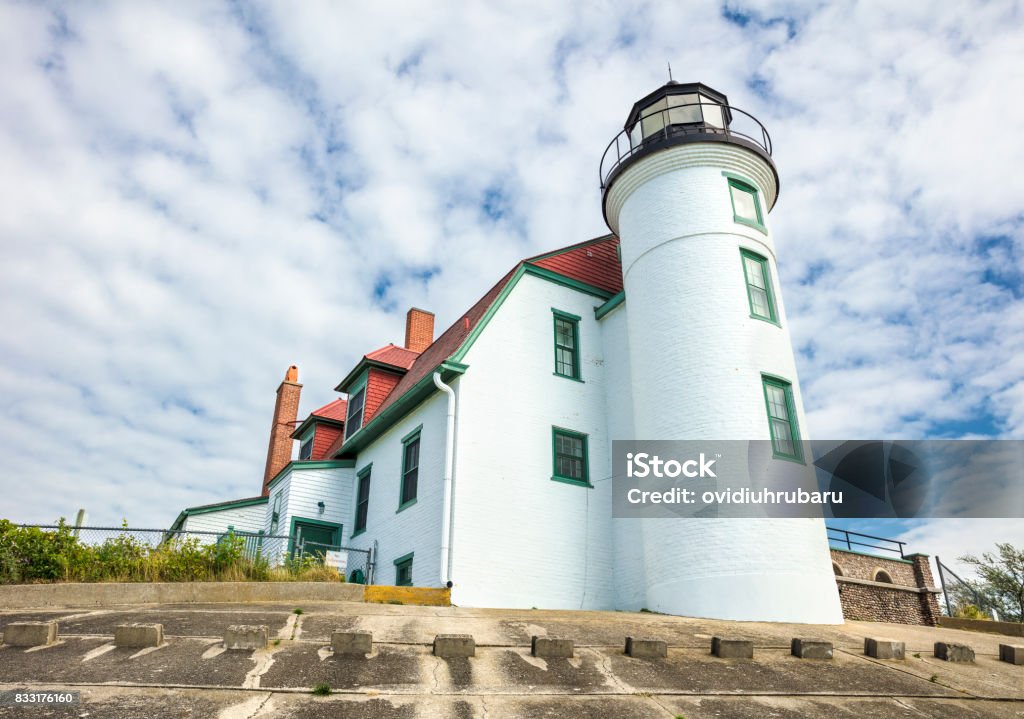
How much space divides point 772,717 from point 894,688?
2.21 metres

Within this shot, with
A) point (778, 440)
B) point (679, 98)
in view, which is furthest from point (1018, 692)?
point (679, 98)

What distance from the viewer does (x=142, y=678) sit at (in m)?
6.22

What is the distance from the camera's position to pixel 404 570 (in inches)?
623

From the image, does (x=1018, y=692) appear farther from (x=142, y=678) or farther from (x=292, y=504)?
(x=292, y=504)

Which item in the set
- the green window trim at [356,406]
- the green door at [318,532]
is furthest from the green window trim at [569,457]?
the green window trim at [356,406]

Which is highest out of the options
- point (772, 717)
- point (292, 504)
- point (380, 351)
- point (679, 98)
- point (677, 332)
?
point (679, 98)

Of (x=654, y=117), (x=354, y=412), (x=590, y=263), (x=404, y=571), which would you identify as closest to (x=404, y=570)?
(x=404, y=571)

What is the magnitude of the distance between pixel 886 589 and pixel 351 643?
1452 centimetres

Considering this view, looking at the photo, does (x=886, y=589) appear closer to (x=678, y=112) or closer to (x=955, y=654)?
(x=955, y=654)

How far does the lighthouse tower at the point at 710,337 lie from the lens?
12.9 metres

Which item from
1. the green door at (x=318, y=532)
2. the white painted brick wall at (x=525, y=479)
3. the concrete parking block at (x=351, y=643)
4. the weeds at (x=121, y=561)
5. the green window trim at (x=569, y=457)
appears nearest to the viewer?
the concrete parking block at (x=351, y=643)

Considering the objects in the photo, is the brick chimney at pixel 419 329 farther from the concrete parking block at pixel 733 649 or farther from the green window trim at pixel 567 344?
the concrete parking block at pixel 733 649

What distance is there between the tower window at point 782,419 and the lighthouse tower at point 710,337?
0.03m

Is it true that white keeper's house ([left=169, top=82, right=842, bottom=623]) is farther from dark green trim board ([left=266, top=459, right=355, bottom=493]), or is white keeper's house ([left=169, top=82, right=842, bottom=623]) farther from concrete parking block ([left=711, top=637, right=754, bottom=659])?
concrete parking block ([left=711, top=637, right=754, bottom=659])
